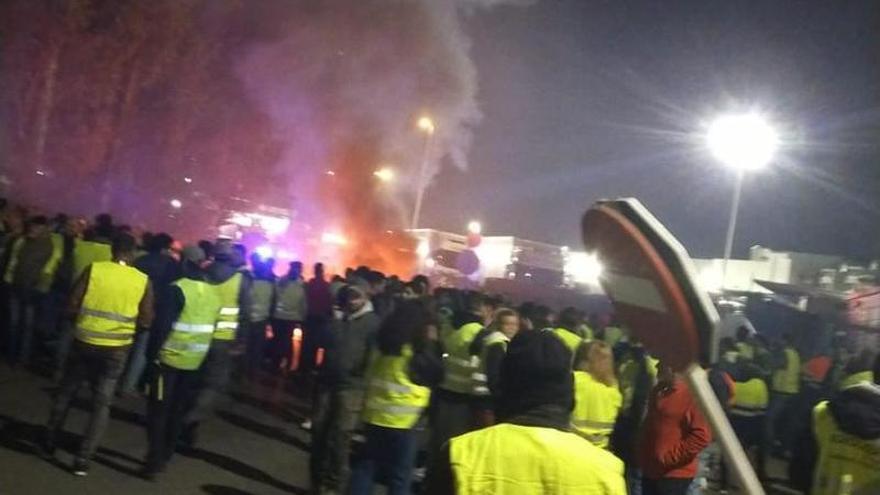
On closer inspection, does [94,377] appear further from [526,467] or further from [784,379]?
[784,379]

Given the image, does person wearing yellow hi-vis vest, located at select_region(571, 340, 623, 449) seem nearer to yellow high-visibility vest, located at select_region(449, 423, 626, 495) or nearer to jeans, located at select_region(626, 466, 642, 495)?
jeans, located at select_region(626, 466, 642, 495)

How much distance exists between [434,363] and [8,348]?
6637 millimetres

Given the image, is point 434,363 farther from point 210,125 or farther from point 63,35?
point 210,125

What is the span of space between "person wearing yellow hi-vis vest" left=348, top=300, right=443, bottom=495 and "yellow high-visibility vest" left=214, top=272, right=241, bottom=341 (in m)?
1.92

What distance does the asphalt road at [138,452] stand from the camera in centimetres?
659

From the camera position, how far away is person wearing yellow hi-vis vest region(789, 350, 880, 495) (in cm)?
370

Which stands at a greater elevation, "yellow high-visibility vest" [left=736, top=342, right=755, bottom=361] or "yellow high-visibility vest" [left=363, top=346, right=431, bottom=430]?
"yellow high-visibility vest" [left=736, top=342, right=755, bottom=361]

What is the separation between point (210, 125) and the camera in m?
30.0

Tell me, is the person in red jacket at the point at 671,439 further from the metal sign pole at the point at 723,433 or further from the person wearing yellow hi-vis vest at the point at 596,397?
the metal sign pole at the point at 723,433

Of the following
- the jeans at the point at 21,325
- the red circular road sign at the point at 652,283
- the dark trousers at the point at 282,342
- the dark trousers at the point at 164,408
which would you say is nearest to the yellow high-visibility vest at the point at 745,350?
the dark trousers at the point at 282,342

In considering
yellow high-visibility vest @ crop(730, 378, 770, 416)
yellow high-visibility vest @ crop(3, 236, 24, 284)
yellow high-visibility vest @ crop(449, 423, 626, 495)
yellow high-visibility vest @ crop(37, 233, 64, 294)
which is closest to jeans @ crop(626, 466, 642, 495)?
yellow high-visibility vest @ crop(730, 378, 770, 416)

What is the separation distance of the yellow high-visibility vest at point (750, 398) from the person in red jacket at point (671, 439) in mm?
4636

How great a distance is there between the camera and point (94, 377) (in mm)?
6723

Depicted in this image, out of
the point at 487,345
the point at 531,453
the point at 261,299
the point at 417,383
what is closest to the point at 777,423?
the point at 487,345
